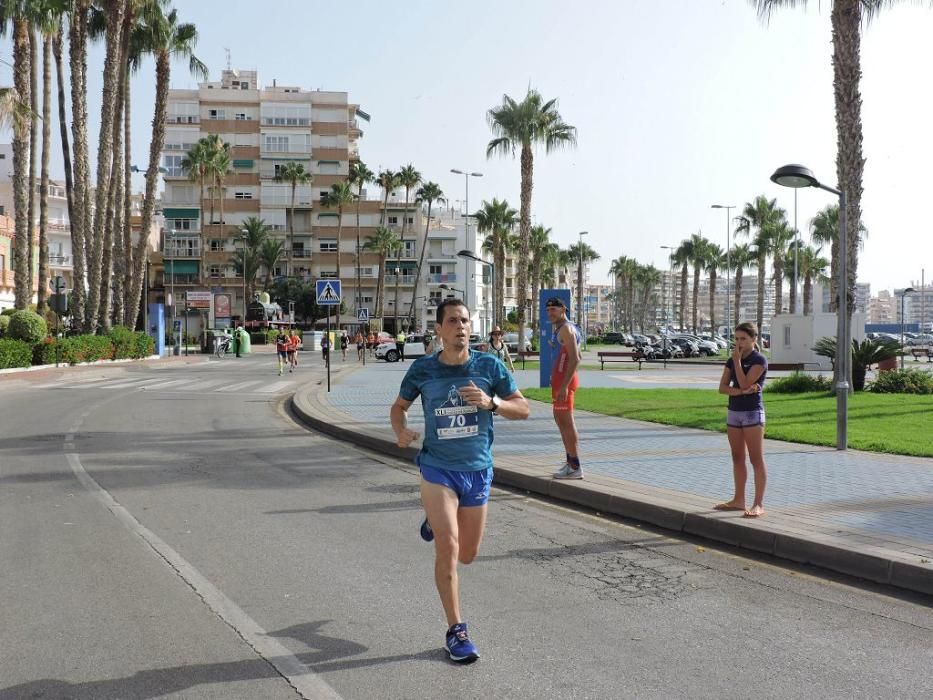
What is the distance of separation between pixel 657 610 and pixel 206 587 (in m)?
2.72

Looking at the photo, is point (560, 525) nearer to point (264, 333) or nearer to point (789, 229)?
point (264, 333)

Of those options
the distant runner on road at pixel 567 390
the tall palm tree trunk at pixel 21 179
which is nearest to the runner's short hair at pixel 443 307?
the distant runner on road at pixel 567 390

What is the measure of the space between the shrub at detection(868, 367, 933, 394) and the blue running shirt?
58.0 feet

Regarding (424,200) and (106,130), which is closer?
(106,130)

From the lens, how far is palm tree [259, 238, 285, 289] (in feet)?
289

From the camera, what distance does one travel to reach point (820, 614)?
16.7ft

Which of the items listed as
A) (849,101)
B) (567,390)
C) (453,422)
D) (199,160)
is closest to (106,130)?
(849,101)

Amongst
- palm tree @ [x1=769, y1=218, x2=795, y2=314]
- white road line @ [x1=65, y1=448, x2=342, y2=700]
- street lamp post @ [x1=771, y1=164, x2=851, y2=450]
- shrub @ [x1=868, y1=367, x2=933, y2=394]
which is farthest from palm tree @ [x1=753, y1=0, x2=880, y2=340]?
palm tree @ [x1=769, y1=218, x2=795, y2=314]

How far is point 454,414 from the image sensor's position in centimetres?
436

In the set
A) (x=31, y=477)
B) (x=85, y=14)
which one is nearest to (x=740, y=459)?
(x=31, y=477)

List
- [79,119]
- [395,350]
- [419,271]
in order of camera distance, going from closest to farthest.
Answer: [79,119] < [395,350] < [419,271]

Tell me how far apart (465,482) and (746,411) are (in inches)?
143

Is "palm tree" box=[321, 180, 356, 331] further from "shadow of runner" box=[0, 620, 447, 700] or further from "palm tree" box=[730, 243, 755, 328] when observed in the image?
"shadow of runner" box=[0, 620, 447, 700]

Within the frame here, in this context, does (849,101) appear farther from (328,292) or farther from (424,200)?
(424,200)
